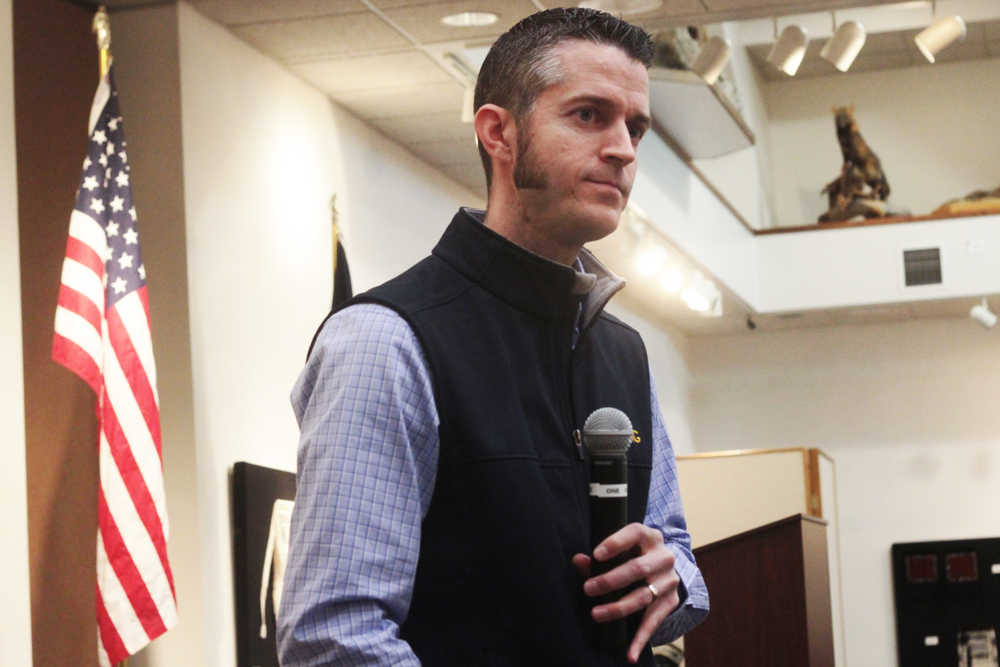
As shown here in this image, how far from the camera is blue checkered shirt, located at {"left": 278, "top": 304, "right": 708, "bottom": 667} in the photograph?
1.50 m

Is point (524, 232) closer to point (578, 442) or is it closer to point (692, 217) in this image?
point (578, 442)

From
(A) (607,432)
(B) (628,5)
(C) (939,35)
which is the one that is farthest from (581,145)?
(C) (939,35)

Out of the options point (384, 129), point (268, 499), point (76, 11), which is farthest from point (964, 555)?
point (76, 11)

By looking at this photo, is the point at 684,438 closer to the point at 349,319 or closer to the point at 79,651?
the point at 79,651

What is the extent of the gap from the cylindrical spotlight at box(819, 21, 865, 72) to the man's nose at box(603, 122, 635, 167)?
18.4 feet

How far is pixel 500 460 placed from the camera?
160 cm

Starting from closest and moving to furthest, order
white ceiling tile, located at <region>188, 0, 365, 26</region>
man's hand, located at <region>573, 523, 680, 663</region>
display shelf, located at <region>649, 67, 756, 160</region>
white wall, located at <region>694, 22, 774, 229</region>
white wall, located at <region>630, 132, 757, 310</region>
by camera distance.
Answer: man's hand, located at <region>573, 523, 680, 663</region> < white ceiling tile, located at <region>188, 0, 365, 26</region> < white wall, located at <region>630, 132, 757, 310</region> < display shelf, located at <region>649, 67, 756, 160</region> < white wall, located at <region>694, 22, 774, 229</region>

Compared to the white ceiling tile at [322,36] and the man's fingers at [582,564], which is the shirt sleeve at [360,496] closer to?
the man's fingers at [582,564]

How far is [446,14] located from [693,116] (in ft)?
20.0

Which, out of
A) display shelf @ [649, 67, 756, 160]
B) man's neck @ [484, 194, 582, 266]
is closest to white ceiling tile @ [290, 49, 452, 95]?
display shelf @ [649, 67, 756, 160]

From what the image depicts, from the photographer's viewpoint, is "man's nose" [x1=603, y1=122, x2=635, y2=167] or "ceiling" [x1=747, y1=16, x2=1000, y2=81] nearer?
"man's nose" [x1=603, y1=122, x2=635, y2=167]

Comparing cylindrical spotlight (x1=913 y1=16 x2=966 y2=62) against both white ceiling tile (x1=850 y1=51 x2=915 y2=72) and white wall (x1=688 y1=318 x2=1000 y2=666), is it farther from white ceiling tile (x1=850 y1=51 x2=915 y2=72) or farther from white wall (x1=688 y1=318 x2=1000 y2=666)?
white ceiling tile (x1=850 y1=51 x2=915 y2=72)

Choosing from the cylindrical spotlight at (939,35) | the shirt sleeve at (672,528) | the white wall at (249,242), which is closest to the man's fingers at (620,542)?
the shirt sleeve at (672,528)

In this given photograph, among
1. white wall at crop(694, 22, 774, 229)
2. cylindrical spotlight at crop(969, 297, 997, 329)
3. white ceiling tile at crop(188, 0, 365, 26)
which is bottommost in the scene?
cylindrical spotlight at crop(969, 297, 997, 329)
